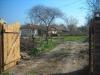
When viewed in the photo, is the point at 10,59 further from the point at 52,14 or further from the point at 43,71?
the point at 52,14

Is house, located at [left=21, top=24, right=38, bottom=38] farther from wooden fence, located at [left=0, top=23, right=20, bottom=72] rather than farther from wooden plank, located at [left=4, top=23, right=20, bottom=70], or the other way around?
wooden fence, located at [left=0, top=23, right=20, bottom=72]

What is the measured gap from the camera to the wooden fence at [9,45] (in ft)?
44.2

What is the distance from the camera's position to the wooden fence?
13461mm

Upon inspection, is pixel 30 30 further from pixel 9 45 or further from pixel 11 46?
pixel 9 45

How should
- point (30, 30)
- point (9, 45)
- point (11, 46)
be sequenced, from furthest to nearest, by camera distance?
point (30, 30) < point (11, 46) < point (9, 45)

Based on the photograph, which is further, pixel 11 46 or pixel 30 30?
pixel 30 30

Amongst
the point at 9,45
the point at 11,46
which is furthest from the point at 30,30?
the point at 9,45

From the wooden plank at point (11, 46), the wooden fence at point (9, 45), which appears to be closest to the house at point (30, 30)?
the wooden plank at point (11, 46)

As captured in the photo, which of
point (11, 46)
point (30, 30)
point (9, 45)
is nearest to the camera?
point (9, 45)

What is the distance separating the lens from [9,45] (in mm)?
14602

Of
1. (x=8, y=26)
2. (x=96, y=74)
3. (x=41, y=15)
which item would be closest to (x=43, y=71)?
(x=8, y=26)

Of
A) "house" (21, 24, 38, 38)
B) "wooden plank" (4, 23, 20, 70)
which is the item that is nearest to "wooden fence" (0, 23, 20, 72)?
"wooden plank" (4, 23, 20, 70)

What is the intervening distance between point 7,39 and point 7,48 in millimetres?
488

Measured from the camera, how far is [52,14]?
57.6m
